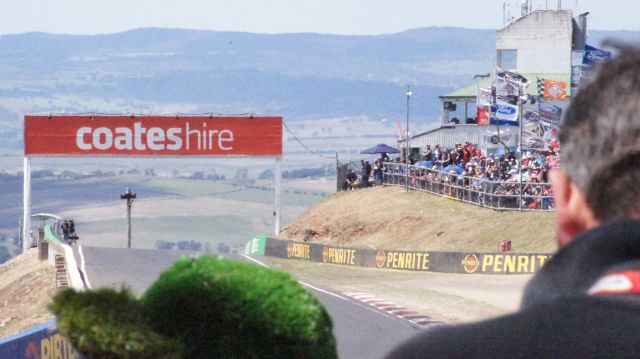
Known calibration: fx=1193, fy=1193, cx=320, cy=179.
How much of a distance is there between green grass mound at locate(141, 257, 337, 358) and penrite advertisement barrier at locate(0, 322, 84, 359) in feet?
28.3

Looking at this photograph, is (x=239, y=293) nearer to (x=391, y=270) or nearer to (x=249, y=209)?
(x=391, y=270)

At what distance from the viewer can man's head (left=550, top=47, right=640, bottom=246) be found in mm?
2244

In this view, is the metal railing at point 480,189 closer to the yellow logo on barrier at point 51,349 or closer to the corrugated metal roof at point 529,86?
the corrugated metal roof at point 529,86

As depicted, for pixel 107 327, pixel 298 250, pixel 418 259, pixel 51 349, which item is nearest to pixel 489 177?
pixel 418 259

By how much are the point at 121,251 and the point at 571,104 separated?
4739cm

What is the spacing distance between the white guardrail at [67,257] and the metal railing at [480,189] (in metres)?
15.2

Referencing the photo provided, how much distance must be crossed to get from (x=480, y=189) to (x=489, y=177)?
957mm

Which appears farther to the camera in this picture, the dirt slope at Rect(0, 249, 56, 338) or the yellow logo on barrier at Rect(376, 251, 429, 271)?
the yellow logo on barrier at Rect(376, 251, 429, 271)

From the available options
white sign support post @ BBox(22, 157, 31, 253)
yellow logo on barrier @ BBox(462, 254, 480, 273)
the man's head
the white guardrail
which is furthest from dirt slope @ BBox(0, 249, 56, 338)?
the man's head

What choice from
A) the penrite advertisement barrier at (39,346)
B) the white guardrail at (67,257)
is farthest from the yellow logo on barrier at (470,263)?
the penrite advertisement barrier at (39,346)

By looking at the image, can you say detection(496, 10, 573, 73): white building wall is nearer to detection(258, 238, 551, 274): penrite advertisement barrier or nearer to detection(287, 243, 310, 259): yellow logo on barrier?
detection(258, 238, 551, 274): penrite advertisement barrier

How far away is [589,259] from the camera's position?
2.18 meters

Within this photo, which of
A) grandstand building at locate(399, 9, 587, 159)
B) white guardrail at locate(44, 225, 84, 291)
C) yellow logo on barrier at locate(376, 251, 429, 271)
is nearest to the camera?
white guardrail at locate(44, 225, 84, 291)

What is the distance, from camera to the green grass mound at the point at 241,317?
3385 mm
